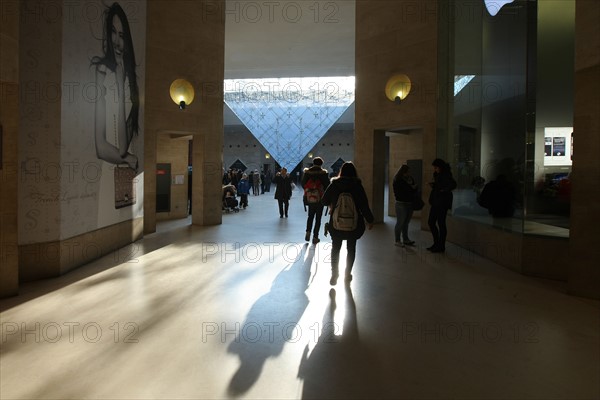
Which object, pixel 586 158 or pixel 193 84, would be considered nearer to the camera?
pixel 586 158

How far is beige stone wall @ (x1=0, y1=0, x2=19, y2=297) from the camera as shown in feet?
13.4

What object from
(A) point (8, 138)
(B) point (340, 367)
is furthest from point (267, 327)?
(A) point (8, 138)

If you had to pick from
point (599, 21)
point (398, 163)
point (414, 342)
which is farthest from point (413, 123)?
point (414, 342)

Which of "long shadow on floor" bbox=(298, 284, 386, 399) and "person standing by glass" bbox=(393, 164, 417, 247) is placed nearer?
"long shadow on floor" bbox=(298, 284, 386, 399)

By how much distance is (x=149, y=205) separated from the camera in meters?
8.93

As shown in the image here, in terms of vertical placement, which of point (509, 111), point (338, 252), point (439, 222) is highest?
point (509, 111)

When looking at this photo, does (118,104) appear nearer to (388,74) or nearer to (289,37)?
(388,74)

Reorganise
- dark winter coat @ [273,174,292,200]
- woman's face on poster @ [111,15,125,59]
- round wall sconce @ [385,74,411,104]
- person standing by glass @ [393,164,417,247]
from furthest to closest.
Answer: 1. dark winter coat @ [273,174,292,200]
2. round wall sconce @ [385,74,411,104]
3. person standing by glass @ [393,164,417,247]
4. woman's face on poster @ [111,15,125,59]

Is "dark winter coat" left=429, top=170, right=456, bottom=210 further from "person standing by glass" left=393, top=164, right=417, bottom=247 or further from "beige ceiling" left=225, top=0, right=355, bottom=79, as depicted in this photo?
"beige ceiling" left=225, top=0, right=355, bottom=79

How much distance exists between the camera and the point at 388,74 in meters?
9.79

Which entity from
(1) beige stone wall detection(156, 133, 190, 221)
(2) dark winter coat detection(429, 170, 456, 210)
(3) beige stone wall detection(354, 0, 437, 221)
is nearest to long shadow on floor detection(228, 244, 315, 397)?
(2) dark winter coat detection(429, 170, 456, 210)

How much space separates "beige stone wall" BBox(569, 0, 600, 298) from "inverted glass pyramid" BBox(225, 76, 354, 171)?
22420 mm

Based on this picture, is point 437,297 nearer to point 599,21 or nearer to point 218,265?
point 218,265

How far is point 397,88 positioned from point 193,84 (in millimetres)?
5015
